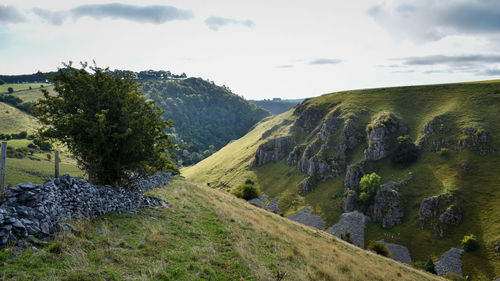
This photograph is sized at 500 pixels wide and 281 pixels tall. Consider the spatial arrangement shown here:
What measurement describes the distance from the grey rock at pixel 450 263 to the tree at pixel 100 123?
217 ft

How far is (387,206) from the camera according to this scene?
76.6 m

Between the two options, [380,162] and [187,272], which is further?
[380,162]

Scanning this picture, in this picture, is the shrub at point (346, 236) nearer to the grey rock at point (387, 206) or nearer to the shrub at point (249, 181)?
the grey rock at point (387, 206)

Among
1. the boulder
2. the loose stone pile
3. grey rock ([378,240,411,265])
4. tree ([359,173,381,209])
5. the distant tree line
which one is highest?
the distant tree line

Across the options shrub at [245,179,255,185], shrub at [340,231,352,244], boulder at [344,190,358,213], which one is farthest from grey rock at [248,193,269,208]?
shrub at [340,231,352,244]

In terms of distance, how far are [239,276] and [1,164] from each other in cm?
1403

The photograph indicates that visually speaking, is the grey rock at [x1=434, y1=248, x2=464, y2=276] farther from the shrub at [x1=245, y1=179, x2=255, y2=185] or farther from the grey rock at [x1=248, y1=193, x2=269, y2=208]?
the shrub at [x1=245, y1=179, x2=255, y2=185]

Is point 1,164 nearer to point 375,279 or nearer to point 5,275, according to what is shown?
point 5,275

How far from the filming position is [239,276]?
43.0 feet

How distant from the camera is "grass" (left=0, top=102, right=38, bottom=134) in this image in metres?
101

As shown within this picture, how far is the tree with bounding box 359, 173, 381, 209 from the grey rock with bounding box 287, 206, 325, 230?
45.2 ft

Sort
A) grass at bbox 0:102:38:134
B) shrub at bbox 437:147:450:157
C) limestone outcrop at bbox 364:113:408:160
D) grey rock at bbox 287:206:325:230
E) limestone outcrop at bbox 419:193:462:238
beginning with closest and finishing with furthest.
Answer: limestone outcrop at bbox 419:193:462:238
grey rock at bbox 287:206:325:230
shrub at bbox 437:147:450:157
limestone outcrop at bbox 364:113:408:160
grass at bbox 0:102:38:134

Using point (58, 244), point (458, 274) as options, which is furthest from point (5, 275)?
point (458, 274)

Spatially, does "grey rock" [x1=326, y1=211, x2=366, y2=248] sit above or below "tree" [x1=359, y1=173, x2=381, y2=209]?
below
